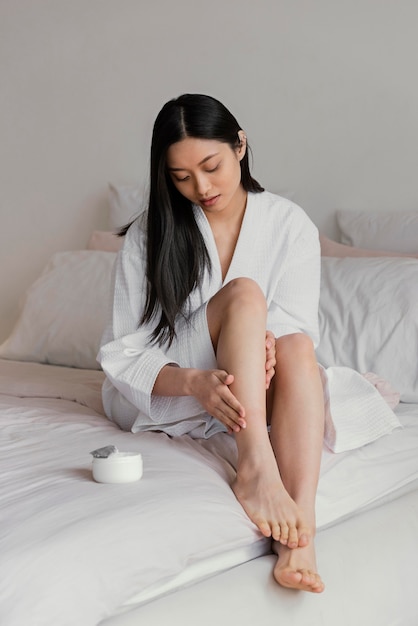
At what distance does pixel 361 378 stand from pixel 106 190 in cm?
182

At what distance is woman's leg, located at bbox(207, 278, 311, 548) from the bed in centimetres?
4

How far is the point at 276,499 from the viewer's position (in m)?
1.51

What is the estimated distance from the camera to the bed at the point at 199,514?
48.6 inches

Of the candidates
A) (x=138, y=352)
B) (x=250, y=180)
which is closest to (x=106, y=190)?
(x=250, y=180)

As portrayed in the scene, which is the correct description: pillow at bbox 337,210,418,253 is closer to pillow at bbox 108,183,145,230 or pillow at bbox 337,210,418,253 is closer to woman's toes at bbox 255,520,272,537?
pillow at bbox 108,183,145,230

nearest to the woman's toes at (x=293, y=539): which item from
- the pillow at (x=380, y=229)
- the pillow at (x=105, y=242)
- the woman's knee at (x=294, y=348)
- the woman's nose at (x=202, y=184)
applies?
the woman's knee at (x=294, y=348)

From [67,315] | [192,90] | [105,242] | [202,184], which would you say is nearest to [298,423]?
[202,184]

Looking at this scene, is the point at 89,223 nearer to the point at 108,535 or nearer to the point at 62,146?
the point at 62,146

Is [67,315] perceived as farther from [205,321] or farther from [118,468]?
[118,468]

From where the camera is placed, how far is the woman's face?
1.90 metres

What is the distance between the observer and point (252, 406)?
1.61 meters

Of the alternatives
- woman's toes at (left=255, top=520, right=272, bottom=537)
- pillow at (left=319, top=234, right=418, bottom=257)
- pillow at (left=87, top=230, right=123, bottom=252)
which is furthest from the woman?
pillow at (left=87, top=230, right=123, bottom=252)

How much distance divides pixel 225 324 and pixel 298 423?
23cm

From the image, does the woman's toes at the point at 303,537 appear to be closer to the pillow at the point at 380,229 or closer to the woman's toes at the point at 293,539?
the woman's toes at the point at 293,539
